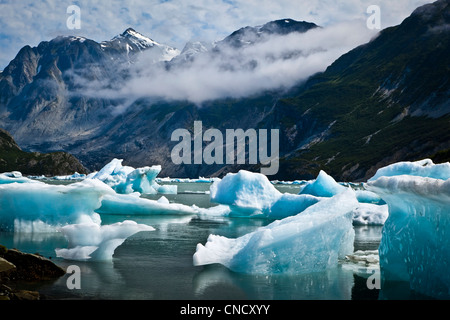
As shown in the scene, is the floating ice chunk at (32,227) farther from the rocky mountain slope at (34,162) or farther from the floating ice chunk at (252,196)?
the rocky mountain slope at (34,162)

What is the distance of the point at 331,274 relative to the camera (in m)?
11.8

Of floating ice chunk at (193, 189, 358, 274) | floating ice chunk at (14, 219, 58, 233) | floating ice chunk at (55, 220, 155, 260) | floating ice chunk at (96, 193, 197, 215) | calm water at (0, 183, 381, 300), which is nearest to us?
calm water at (0, 183, 381, 300)

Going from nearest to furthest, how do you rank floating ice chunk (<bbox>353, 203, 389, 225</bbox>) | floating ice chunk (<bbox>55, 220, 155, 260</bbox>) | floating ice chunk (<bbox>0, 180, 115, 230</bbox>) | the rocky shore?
the rocky shore
floating ice chunk (<bbox>55, 220, 155, 260</bbox>)
floating ice chunk (<bbox>0, 180, 115, 230</bbox>)
floating ice chunk (<bbox>353, 203, 389, 225</bbox>)

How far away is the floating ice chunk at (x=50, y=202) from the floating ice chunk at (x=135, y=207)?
27.3 feet

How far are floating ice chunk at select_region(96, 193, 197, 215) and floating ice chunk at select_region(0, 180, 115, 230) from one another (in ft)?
27.3

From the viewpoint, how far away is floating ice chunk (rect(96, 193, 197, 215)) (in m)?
27.1

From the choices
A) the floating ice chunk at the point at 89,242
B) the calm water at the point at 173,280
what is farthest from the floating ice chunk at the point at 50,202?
the floating ice chunk at the point at 89,242

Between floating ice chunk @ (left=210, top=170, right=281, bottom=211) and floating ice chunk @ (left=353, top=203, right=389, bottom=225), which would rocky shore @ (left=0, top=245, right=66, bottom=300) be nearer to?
floating ice chunk @ (left=210, top=170, right=281, bottom=211)

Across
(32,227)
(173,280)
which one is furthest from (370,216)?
(32,227)

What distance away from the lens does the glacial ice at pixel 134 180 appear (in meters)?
47.0

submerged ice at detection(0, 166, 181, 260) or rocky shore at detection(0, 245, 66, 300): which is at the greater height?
submerged ice at detection(0, 166, 181, 260)

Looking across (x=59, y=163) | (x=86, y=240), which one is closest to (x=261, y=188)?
(x=86, y=240)

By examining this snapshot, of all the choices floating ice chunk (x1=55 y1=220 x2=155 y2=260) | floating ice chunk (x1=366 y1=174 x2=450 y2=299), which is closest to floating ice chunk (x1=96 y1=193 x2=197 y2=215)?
floating ice chunk (x1=55 y1=220 x2=155 y2=260)
